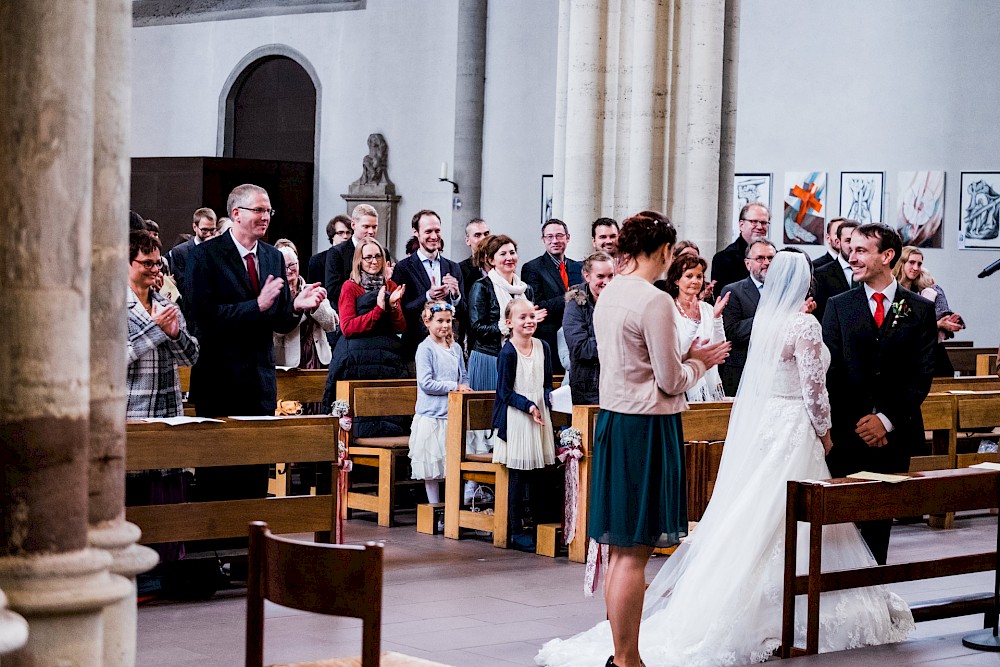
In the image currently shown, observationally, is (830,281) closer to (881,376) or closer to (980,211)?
(881,376)

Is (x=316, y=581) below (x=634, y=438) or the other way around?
below

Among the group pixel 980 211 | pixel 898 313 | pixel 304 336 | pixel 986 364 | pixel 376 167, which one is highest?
pixel 376 167

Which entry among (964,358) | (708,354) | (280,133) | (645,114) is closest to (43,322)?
(708,354)

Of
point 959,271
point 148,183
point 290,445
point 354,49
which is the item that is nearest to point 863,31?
point 959,271

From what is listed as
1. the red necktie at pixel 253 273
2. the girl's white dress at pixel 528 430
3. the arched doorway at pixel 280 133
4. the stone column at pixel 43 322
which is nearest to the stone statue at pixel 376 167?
the arched doorway at pixel 280 133

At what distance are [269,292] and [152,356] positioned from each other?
604 millimetres

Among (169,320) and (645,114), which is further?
(645,114)

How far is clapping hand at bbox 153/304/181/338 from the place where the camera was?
6.05m

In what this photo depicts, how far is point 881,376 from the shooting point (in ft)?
20.7

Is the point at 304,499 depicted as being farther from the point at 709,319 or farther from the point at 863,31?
the point at 863,31

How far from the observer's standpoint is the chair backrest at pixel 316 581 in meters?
3.09

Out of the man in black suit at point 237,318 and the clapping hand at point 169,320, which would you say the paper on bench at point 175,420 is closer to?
the clapping hand at point 169,320

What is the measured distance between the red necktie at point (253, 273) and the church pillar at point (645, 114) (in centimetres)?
423

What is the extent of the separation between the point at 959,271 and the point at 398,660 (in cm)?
1085
